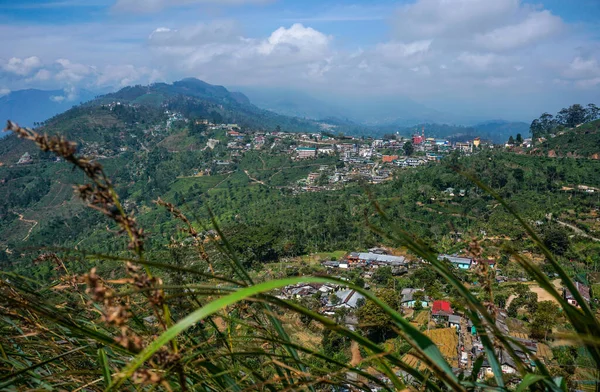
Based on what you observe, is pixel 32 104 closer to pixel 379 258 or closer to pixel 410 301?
pixel 379 258

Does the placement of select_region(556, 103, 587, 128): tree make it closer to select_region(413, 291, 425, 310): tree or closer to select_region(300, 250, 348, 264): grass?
select_region(300, 250, 348, 264): grass

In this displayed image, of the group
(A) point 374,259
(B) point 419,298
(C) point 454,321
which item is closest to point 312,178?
(A) point 374,259

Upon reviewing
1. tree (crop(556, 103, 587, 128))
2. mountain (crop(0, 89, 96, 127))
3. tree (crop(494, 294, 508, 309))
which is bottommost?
tree (crop(494, 294, 508, 309))

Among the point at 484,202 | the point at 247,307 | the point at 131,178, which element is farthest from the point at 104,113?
the point at 247,307

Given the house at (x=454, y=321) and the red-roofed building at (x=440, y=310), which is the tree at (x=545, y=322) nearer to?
the house at (x=454, y=321)

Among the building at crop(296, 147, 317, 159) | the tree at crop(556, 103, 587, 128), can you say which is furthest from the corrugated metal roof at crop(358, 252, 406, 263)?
the tree at crop(556, 103, 587, 128)

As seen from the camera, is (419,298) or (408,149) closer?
(419,298)
